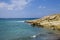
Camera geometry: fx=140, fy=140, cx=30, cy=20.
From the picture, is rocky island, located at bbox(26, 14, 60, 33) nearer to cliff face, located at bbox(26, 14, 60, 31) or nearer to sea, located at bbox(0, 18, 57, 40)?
cliff face, located at bbox(26, 14, 60, 31)

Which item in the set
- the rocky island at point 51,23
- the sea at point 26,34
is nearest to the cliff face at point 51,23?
the rocky island at point 51,23

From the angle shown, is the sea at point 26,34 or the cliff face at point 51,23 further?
the cliff face at point 51,23

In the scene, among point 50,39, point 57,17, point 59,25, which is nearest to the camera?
point 50,39

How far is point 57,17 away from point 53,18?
1.55 meters

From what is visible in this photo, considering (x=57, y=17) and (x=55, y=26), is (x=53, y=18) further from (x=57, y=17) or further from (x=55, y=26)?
(x=55, y=26)

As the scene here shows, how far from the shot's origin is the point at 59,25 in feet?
129

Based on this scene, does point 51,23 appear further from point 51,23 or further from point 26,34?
point 26,34

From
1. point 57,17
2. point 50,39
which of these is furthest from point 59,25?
point 50,39

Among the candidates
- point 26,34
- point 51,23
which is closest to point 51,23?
point 51,23

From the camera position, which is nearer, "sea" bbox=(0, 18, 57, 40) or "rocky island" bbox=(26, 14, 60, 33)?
"sea" bbox=(0, 18, 57, 40)

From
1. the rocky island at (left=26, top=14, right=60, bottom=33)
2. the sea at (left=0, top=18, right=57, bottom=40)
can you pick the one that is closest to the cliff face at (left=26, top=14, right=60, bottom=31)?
the rocky island at (left=26, top=14, right=60, bottom=33)

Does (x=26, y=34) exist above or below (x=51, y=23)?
below

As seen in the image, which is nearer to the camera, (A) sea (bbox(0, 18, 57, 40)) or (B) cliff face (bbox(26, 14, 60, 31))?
(A) sea (bbox(0, 18, 57, 40))

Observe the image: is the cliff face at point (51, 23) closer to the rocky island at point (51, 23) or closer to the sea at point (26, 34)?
the rocky island at point (51, 23)
